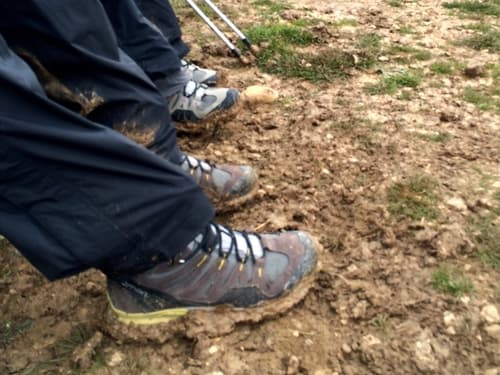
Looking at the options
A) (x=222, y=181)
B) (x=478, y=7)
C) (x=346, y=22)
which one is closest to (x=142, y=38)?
(x=222, y=181)

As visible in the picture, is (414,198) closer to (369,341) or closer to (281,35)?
(369,341)

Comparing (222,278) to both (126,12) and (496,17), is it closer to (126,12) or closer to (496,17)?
(126,12)

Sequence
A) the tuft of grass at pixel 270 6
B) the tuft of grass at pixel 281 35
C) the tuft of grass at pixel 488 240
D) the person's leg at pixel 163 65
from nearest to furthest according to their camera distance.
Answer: the tuft of grass at pixel 488 240 → the person's leg at pixel 163 65 → the tuft of grass at pixel 281 35 → the tuft of grass at pixel 270 6

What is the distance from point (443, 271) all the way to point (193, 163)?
108 centimetres

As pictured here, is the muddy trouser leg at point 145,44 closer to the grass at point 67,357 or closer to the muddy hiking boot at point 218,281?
the muddy hiking boot at point 218,281

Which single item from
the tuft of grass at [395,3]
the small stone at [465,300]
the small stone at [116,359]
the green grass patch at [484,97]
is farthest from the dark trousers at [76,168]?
the tuft of grass at [395,3]

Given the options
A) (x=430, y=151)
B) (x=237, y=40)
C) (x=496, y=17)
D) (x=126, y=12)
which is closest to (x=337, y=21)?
(x=237, y=40)

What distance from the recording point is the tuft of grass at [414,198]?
2211 mm

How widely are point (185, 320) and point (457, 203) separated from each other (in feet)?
4.06


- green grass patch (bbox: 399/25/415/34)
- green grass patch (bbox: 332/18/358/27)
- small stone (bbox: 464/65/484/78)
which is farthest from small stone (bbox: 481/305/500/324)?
green grass patch (bbox: 332/18/358/27)

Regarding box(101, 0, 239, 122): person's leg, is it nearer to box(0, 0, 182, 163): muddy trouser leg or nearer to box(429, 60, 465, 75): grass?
box(0, 0, 182, 163): muddy trouser leg

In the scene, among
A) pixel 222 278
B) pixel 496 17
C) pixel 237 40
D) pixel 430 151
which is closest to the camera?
pixel 222 278

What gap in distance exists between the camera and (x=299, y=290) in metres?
1.87

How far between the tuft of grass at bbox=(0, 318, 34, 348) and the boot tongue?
721 mm
